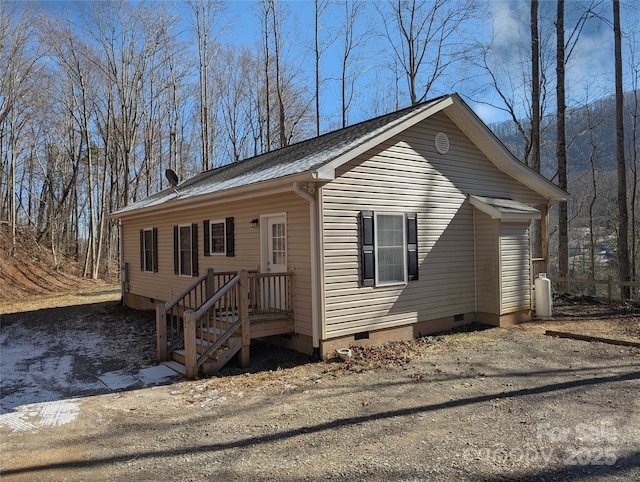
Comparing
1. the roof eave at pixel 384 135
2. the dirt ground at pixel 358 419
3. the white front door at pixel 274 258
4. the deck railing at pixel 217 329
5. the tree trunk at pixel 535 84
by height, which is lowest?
the dirt ground at pixel 358 419

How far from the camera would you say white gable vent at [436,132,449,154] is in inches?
363

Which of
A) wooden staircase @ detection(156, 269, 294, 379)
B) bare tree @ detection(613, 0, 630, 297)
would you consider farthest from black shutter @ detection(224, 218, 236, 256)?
bare tree @ detection(613, 0, 630, 297)

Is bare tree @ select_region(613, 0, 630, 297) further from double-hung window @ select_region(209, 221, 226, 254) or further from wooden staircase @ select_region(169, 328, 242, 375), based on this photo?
wooden staircase @ select_region(169, 328, 242, 375)

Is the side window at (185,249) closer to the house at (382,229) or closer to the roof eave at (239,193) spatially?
the house at (382,229)

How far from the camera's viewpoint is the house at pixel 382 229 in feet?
24.0

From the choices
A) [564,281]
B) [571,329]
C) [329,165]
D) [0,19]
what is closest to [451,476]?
[329,165]

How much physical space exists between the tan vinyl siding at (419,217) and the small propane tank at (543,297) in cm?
168

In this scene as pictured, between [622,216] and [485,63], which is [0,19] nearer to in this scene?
[485,63]

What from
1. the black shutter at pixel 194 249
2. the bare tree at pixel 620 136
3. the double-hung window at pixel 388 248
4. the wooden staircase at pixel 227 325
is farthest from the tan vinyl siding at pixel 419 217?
the bare tree at pixel 620 136

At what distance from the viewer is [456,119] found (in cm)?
948

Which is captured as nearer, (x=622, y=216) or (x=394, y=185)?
(x=394, y=185)

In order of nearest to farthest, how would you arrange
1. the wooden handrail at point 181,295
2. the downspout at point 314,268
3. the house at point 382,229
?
the downspout at point 314,268 < the house at point 382,229 < the wooden handrail at point 181,295

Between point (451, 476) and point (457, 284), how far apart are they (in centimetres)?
637

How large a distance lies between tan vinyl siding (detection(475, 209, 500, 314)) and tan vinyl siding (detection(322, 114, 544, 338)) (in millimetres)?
96
